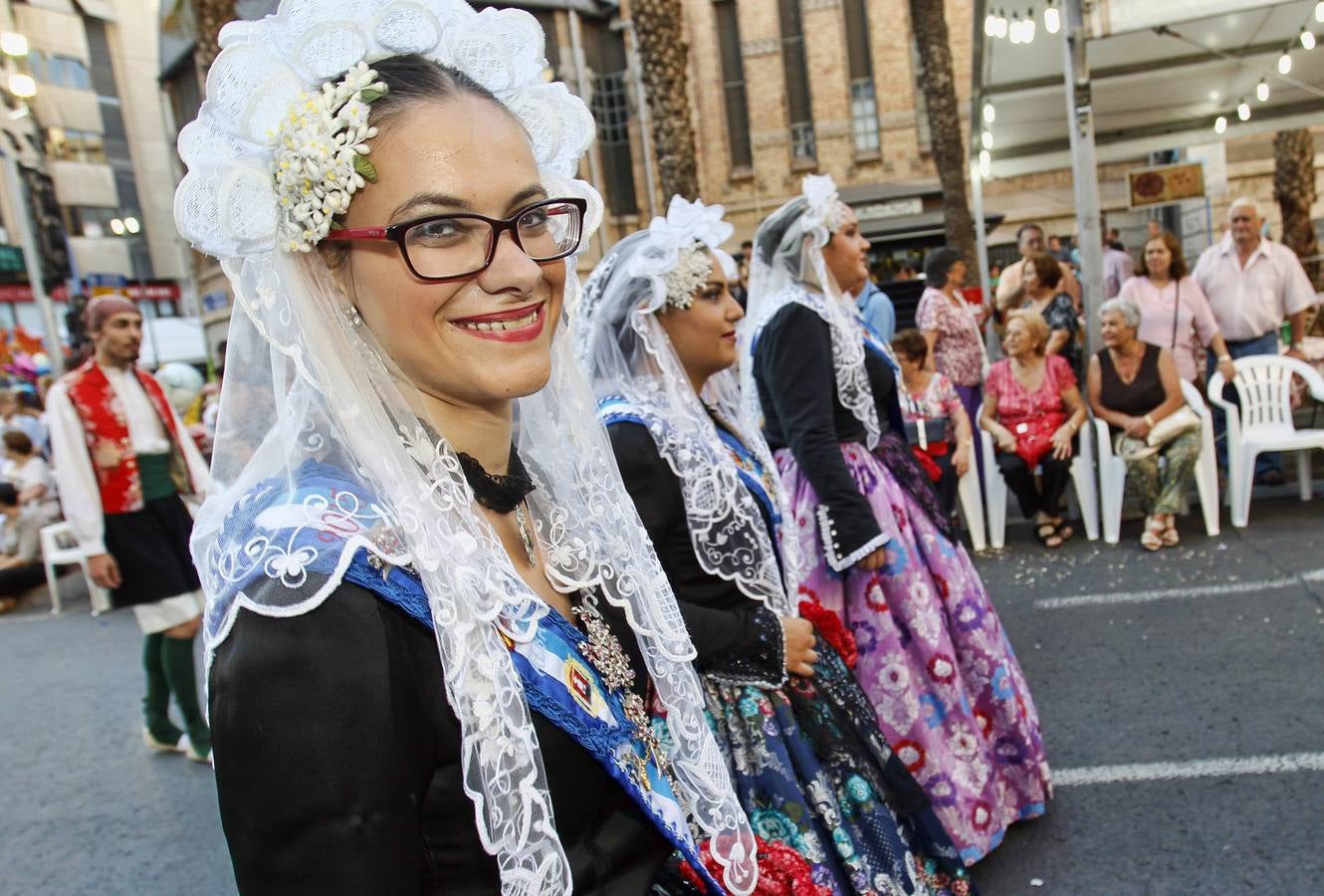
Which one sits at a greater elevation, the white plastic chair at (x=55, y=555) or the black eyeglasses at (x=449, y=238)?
the black eyeglasses at (x=449, y=238)

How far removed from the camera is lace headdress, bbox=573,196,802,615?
2291mm

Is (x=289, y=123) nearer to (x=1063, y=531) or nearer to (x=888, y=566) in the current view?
(x=888, y=566)

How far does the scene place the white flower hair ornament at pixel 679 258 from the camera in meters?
2.61

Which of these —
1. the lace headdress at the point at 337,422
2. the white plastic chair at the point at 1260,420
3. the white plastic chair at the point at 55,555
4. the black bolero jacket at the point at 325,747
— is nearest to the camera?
the black bolero jacket at the point at 325,747

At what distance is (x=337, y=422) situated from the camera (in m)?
1.17

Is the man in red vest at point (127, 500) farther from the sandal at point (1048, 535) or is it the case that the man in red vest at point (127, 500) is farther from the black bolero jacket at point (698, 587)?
the sandal at point (1048, 535)

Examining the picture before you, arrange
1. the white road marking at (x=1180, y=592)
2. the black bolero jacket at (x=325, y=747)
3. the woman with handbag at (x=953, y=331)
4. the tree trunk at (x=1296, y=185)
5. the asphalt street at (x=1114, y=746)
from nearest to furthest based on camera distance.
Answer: the black bolero jacket at (x=325, y=747), the asphalt street at (x=1114, y=746), the white road marking at (x=1180, y=592), the woman with handbag at (x=953, y=331), the tree trunk at (x=1296, y=185)

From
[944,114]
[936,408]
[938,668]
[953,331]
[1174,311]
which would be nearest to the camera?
[938,668]

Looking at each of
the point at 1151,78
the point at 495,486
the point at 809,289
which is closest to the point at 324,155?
the point at 495,486

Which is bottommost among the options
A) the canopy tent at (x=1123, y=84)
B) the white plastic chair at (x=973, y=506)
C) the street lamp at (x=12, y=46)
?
the white plastic chair at (x=973, y=506)

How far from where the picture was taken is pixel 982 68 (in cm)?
852

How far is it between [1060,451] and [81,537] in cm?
562

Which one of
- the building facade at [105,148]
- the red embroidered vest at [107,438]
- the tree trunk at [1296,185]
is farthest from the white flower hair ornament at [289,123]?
the building facade at [105,148]

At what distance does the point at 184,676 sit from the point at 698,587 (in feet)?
9.86
